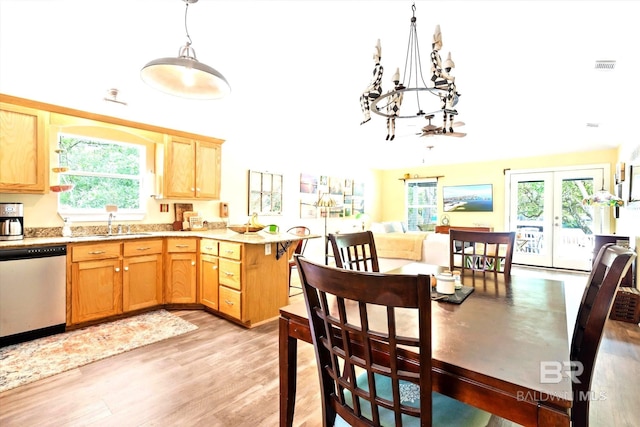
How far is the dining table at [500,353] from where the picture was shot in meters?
0.74

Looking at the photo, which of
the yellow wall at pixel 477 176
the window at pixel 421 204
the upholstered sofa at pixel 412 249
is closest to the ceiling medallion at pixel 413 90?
the upholstered sofa at pixel 412 249

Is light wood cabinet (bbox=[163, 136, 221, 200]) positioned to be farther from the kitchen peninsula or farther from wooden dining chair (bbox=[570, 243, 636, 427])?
wooden dining chair (bbox=[570, 243, 636, 427])

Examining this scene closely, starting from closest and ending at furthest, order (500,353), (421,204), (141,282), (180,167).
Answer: (500,353) → (141,282) → (180,167) → (421,204)

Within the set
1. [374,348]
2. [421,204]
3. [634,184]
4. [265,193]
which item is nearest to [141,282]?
[265,193]

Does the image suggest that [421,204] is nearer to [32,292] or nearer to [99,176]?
[99,176]

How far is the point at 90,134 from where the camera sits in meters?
3.60

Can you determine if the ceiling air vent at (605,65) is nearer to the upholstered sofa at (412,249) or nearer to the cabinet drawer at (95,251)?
the upholstered sofa at (412,249)

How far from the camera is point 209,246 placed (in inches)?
137

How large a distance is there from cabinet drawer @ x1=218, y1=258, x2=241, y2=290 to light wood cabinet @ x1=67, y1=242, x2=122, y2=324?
1095mm

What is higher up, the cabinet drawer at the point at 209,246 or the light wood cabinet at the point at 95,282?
the cabinet drawer at the point at 209,246

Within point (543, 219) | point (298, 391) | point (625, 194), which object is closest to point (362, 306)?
point (298, 391)

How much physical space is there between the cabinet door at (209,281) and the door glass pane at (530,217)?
6.40 meters

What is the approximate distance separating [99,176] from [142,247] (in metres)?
1.16

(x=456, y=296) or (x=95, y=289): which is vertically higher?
(x=456, y=296)
